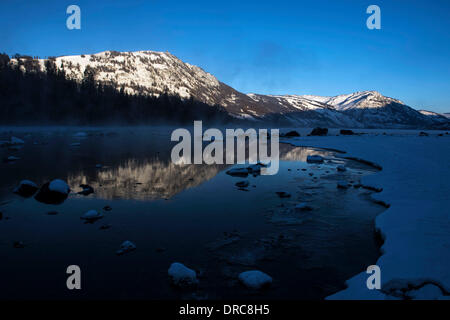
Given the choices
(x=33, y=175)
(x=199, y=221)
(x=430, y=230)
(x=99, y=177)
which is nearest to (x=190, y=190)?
(x=199, y=221)

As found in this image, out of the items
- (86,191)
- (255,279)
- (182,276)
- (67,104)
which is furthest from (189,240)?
(67,104)

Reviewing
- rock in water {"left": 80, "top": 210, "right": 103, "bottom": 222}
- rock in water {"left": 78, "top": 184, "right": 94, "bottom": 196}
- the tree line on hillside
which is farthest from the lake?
the tree line on hillside

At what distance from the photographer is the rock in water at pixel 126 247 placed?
6.79 meters

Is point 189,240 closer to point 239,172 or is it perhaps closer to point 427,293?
point 427,293

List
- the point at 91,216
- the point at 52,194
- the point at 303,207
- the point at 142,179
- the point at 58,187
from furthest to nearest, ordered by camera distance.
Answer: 1. the point at 142,179
2. the point at 58,187
3. the point at 52,194
4. the point at 303,207
5. the point at 91,216

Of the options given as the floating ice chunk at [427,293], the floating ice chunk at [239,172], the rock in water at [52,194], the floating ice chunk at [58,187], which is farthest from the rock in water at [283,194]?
the floating ice chunk at [58,187]

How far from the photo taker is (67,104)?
105 meters

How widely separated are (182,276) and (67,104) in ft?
403

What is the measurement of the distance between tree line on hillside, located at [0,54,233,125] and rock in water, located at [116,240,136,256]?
349 ft

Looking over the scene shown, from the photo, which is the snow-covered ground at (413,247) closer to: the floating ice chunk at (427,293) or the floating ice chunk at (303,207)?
the floating ice chunk at (427,293)

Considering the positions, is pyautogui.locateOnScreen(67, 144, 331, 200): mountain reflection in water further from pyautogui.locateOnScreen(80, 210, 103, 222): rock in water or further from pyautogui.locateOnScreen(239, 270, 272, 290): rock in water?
pyautogui.locateOnScreen(239, 270, 272, 290): rock in water

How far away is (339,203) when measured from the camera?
1120 cm

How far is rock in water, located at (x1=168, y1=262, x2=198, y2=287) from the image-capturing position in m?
5.39
